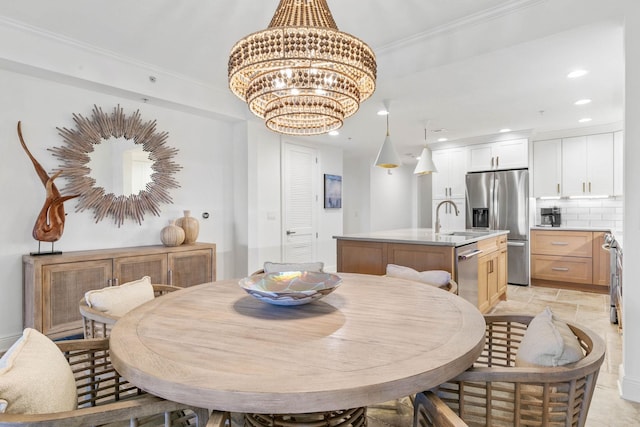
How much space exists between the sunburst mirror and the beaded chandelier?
220 centimetres

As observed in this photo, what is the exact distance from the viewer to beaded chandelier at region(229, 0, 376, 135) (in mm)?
1427

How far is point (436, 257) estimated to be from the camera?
9.57 ft

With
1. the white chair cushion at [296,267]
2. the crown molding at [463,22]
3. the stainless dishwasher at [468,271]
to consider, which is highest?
the crown molding at [463,22]

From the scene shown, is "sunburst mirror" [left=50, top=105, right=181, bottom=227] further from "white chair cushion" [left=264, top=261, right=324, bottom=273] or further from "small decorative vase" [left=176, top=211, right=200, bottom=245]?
"white chair cushion" [left=264, top=261, right=324, bottom=273]

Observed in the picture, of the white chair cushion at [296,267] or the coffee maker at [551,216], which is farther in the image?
the coffee maker at [551,216]

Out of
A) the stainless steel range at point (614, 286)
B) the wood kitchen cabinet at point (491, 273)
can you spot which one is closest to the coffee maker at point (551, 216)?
the wood kitchen cabinet at point (491, 273)

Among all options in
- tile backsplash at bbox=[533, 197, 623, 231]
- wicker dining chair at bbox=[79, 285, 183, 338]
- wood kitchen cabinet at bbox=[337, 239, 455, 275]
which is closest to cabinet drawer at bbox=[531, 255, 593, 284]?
tile backsplash at bbox=[533, 197, 623, 231]

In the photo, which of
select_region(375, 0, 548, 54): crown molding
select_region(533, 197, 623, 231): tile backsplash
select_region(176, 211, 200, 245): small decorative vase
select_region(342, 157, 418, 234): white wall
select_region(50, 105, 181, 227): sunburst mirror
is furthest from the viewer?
select_region(342, 157, 418, 234): white wall

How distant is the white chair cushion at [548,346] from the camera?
0.99 m

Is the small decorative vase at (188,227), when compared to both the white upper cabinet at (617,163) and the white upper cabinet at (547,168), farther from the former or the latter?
the white upper cabinet at (617,163)

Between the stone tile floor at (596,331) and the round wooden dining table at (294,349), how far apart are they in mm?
779

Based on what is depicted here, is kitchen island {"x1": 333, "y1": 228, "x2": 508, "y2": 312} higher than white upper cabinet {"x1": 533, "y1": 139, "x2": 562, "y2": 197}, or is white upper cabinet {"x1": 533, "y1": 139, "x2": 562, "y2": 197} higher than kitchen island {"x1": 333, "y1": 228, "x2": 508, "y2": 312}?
white upper cabinet {"x1": 533, "y1": 139, "x2": 562, "y2": 197}

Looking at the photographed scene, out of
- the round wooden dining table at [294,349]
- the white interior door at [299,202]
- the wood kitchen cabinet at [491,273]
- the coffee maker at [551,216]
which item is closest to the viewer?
the round wooden dining table at [294,349]

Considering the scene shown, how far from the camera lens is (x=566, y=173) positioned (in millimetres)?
5105
